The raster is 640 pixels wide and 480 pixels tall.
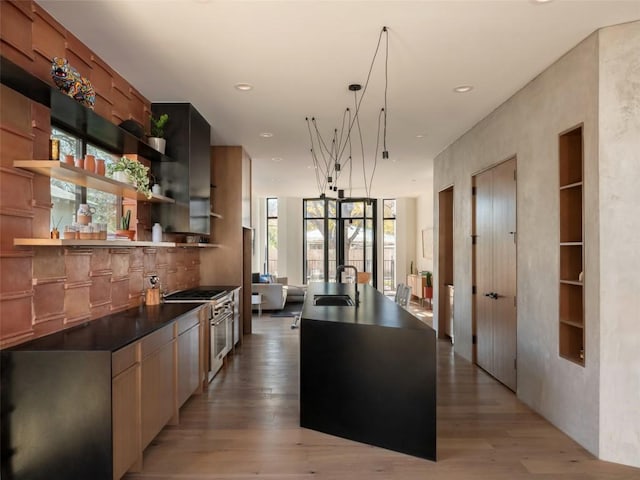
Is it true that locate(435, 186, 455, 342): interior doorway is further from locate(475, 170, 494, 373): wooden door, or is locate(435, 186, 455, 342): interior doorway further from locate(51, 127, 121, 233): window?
locate(51, 127, 121, 233): window

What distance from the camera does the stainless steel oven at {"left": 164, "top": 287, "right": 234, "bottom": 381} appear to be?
13.9ft

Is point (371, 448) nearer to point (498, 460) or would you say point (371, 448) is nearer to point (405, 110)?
point (498, 460)

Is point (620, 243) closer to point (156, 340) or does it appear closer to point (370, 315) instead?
point (370, 315)

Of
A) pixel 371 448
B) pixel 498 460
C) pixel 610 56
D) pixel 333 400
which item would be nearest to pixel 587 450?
pixel 498 460

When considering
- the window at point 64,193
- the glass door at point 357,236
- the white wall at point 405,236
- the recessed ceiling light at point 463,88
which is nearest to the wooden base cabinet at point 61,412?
the window at point 64,193

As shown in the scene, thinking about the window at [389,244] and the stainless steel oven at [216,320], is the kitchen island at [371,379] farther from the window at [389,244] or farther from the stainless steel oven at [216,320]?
the window at [389,244]

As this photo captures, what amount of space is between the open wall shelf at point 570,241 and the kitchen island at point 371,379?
1208 mm

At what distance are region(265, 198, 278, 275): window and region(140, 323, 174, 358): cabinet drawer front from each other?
9277mm

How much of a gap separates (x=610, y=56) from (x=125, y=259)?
400 cm

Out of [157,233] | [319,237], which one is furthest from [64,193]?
[319,237]

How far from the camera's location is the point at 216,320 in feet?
14.6

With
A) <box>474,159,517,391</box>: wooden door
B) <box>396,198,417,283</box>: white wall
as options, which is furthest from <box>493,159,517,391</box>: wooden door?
<box>396,198,417,283</box>: white wall

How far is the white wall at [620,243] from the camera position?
2713 mm

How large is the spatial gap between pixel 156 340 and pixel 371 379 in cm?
154
